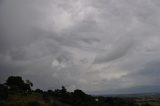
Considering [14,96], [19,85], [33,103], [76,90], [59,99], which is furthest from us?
[19,85]

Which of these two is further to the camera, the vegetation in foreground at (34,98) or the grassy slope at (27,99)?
the grassy slope at (27,99)

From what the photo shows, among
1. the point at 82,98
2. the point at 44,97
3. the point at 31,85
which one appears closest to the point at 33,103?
the point at 44,97

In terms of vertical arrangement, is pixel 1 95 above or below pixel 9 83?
below

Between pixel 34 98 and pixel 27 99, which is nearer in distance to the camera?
pixel 27 99

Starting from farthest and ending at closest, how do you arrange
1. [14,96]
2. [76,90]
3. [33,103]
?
[76,90]
[14,96]
[33,103]

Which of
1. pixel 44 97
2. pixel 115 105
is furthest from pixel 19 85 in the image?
pixel 115 105

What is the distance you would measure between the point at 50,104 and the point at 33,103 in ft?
34.3

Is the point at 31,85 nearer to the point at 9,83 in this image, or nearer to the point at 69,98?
the point at 9,83

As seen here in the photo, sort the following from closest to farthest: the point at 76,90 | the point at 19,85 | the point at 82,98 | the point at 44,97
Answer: the point at 44,97 → the point at 82,98 → the point at 76,90 → the point at 19,85

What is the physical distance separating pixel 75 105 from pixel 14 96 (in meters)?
21.1

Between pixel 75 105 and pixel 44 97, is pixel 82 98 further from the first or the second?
pixel 44 97

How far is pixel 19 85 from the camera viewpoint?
5089 inches

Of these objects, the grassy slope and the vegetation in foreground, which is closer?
the vegetation in foreground

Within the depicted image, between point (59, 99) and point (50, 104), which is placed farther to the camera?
point (59, 99)
